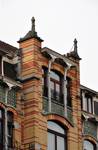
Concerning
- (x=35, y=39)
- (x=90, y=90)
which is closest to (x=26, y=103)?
(x=35, y=39)

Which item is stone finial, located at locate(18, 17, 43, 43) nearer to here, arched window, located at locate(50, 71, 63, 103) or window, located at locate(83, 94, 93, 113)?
arched window, located at locate(50, 71, 63, 103)

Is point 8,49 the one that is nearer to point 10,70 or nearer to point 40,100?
point 10,70

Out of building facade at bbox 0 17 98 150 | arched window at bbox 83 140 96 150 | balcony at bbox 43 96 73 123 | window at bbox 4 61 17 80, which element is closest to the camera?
building facade at bbox 0 17 98 150

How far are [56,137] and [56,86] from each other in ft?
11.3

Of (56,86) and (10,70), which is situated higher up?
(10,70)

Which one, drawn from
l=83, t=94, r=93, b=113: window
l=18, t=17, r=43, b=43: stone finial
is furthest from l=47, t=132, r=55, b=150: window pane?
l=18, t=17, r=43, b=43: stone finial

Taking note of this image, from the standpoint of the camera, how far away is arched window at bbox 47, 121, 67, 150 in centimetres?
4428

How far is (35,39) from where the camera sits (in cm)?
4509

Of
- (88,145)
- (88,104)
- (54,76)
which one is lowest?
(88,145)

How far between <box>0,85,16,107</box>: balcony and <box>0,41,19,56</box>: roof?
8.91 ft

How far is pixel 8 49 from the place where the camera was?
47.7 metres

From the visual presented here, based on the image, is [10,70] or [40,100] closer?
[40,100]

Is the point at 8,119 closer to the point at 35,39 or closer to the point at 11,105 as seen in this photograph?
the point at 11,105

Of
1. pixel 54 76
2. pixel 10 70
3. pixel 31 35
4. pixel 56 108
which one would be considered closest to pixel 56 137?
pixel 56 108
